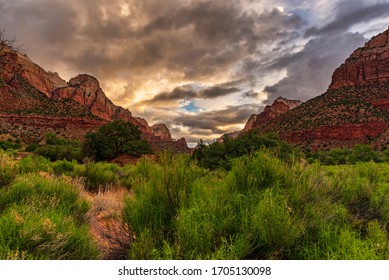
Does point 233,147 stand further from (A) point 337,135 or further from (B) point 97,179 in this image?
(A) point 337,135

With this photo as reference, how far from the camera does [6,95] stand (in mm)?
13336

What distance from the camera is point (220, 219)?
158 inches

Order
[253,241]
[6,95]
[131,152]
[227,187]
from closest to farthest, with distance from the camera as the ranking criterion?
[253,241], [227,187], [6,95], [131,152]

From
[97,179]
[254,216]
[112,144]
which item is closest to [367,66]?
[112,144]

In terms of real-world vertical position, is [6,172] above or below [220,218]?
above

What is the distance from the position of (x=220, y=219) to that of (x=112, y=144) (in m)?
36.3

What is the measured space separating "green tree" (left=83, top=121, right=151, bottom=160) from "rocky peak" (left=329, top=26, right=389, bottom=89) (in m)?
103

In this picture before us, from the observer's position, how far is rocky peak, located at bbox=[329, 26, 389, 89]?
114625mm

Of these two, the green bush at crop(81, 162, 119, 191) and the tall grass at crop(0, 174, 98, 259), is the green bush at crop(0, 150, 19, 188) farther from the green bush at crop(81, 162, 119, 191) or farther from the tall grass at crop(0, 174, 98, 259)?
the green bush at crop(81, 162, 119, 191)

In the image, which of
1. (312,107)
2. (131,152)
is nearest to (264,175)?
(131,152)

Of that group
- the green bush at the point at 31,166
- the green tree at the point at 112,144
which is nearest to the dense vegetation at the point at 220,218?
the green bush at the point at 31,166

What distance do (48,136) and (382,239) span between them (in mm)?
Result: 67138

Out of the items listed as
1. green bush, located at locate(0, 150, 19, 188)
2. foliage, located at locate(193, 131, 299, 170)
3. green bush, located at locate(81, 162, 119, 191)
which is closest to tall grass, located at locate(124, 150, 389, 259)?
green bush, located at locate(0, 150, 19, 188)

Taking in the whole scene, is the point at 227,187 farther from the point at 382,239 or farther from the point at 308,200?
the point at 382,239
